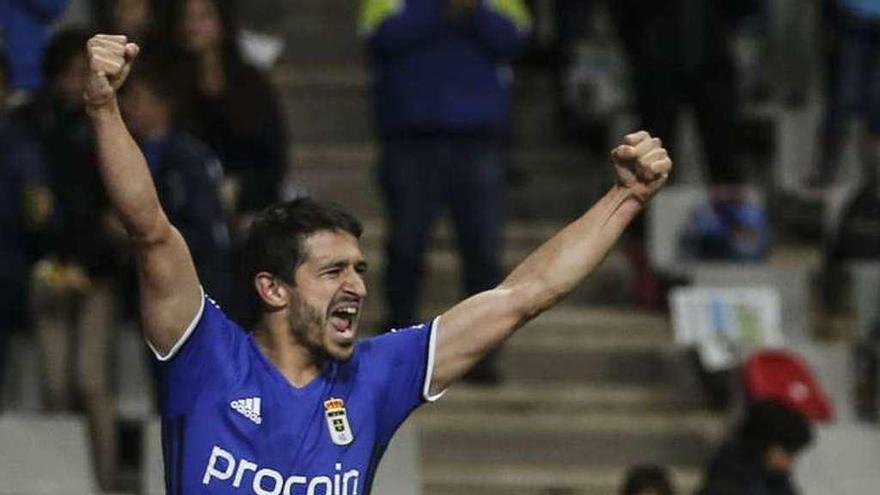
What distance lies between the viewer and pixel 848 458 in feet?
38.7

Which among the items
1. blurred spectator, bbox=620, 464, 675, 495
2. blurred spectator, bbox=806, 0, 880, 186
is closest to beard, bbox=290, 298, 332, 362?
blurred spectator, bbox=620, 464, 675, 495

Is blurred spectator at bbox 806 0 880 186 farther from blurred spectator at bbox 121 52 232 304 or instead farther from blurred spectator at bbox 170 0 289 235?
blurred spectator at bbox 121 52 232 304

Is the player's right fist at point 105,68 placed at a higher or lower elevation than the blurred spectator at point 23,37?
higher

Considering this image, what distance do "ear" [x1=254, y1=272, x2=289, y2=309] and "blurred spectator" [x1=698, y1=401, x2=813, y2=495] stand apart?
3.97 metres

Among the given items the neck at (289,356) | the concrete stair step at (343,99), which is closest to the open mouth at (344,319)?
the neck at (289,356)

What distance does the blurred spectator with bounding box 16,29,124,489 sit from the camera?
11.1m

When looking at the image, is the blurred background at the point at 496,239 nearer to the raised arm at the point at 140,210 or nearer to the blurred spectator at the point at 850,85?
the blurred spectator at the point at 850,85

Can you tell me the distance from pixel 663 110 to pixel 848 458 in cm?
237

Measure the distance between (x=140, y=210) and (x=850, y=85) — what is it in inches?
→ 302

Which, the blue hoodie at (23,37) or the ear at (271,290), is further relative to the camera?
the blue hoodie at (23,37)

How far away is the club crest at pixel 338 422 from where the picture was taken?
22.3 feet

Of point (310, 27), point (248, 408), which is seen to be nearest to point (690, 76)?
point (310, 27)

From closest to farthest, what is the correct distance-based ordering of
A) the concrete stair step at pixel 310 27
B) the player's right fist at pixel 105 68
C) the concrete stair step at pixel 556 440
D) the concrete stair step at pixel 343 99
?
the player's right fist at pixel 105 68 → the concrete stair step at pixel 556 440 → the concrete stair step at pixel 343 99 → the concrete stair step at pixel 310 27

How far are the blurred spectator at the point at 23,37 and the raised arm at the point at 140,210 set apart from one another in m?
4.41
